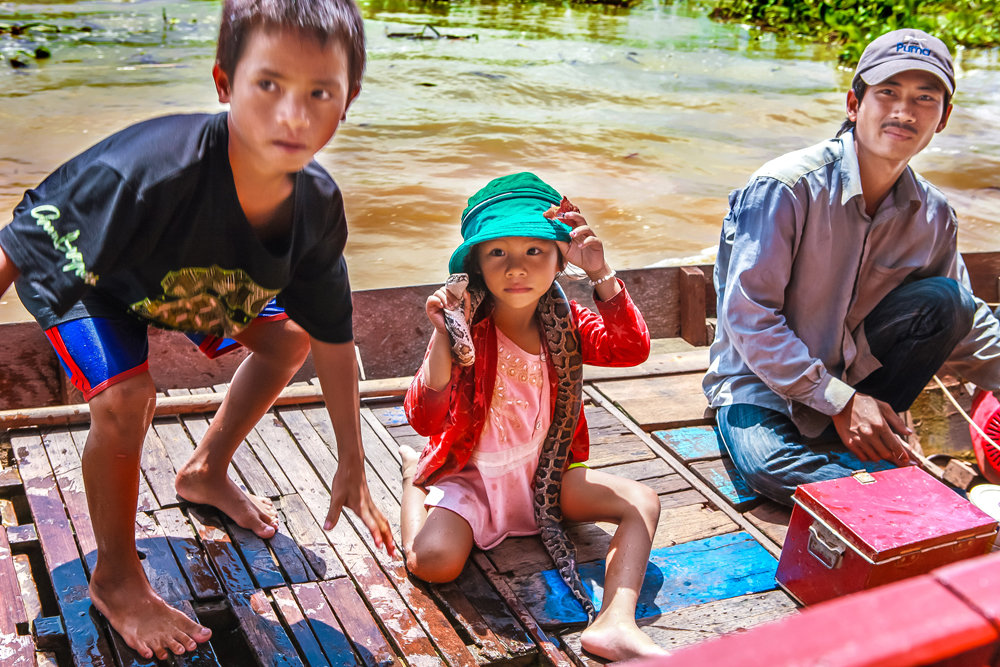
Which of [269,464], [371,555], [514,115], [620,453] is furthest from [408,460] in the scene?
[514,115]

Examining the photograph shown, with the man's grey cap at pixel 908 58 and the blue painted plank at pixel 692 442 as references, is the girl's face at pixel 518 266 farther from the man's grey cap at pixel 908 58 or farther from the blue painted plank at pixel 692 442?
the man's grey cap at pixel 908 58

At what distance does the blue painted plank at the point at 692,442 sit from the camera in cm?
303

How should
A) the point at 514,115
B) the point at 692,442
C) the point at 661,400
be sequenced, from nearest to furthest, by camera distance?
the point at 692,442 → the point at 661,400 → the point at 514,115

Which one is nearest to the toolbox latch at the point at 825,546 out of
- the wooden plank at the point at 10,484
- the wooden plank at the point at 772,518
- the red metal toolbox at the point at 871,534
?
the red metal toolbox at the point at 871,534

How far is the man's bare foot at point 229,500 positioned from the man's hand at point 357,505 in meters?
0.51

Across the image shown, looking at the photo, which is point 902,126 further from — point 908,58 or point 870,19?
point 870,19

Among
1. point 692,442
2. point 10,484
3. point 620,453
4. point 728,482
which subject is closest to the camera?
point 10,484

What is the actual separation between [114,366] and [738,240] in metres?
1.87

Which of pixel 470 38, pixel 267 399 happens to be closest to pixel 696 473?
pixel 267 399

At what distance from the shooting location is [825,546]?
225 cm

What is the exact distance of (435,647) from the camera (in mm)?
2109

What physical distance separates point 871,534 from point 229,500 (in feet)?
→ 5.44

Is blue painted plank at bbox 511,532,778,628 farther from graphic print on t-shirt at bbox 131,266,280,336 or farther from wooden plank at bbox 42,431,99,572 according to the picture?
wooden plank at bbox 42,431,99,572

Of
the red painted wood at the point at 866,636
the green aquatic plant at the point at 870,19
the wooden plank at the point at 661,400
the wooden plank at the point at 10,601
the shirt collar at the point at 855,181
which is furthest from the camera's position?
the green aquatic plant at the point at 870,19
